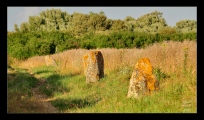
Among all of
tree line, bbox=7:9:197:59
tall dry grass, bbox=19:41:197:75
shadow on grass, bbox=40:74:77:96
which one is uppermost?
tree line, bbox=7:9:197:59

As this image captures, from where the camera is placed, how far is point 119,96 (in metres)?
10.7

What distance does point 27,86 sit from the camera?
49.2ft

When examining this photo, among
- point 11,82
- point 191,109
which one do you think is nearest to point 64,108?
point 191,109

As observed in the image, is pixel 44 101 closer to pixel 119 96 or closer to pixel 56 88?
pixel 56 88

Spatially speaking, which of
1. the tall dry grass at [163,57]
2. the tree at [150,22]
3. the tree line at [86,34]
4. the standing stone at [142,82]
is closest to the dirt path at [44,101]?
the standing stone at [142,82]

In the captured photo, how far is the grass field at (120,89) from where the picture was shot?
890 centimetres

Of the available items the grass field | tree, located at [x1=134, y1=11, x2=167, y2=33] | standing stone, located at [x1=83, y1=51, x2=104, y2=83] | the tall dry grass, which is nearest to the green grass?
the grass field

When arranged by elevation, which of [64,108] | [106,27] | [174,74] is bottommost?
[64,108]

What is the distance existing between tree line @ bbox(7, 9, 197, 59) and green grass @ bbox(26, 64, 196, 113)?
1196 cm

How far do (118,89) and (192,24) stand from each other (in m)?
52.6

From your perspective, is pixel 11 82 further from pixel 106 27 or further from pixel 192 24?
pixel 192 24

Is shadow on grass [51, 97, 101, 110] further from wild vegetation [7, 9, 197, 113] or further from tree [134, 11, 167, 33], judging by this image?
tree [134, 11, 167, 33]

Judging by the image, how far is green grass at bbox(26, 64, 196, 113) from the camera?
28.1 ft
